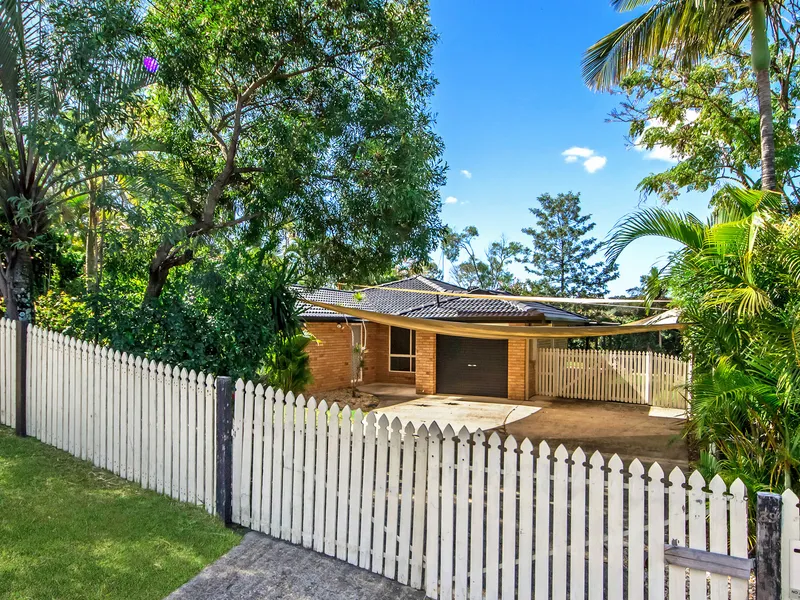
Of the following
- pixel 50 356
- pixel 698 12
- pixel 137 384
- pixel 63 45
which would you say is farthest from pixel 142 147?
pixel 698 12

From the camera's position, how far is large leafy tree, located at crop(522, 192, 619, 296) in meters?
36.9

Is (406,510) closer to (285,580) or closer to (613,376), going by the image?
(285,580)

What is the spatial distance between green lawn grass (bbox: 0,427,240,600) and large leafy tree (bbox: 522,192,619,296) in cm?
3463

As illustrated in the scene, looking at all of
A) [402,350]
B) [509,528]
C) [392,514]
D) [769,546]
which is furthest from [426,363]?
[769,546]

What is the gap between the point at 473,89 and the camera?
16.3 metres

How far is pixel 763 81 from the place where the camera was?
7066mm

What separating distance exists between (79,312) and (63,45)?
3.21 m

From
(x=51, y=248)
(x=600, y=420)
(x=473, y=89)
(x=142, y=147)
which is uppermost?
(x=473, y=89)

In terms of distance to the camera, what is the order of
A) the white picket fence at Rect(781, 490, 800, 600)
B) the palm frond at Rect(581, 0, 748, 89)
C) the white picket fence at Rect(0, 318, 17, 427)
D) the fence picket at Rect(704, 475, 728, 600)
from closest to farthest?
1. the white picket fence at Rect(781, 490, 800, 600)
2. the fence picket at Rect(704, 475, 728, 600)
3. the white picket fence at Rect(0, 318, 17, 427)
4. the palm frond at Rect(581, 0, 748, 89)

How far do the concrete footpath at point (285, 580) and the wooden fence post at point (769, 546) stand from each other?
2207mm

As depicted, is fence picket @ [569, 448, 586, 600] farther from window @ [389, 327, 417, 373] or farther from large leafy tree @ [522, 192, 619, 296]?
large leafy tree @ [522, 192, 619, 296]

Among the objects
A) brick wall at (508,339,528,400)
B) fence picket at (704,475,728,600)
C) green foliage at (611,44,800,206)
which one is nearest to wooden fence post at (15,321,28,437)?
fence picket at (704,475,728,600)

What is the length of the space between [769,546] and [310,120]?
7.40 meters

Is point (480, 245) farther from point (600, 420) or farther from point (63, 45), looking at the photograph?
point (63, 45)
